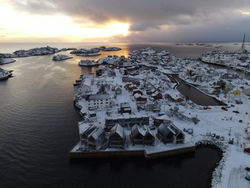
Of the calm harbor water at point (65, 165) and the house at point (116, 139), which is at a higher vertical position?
the house at point (116, 139)

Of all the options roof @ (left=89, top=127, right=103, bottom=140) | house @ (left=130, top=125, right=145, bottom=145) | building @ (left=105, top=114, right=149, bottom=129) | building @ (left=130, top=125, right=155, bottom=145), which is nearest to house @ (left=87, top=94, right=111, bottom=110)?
building @ (left=105, top=114, right=149, bottom=129)

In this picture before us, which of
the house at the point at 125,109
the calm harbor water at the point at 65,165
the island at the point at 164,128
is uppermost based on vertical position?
the house at the point at 125,109

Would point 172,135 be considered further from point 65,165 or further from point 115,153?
point 65,165

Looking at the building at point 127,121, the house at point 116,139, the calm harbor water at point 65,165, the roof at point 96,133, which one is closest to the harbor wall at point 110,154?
the calm harbor water at point 65,165

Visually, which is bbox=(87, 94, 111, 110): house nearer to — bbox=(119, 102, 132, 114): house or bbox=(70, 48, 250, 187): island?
bbox=(70, 48, 250, 187): island

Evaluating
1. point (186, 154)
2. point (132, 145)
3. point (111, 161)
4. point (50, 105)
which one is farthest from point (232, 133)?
point (50, 105)

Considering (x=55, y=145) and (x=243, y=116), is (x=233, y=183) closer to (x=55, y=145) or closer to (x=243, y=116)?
(x=243, y=116)

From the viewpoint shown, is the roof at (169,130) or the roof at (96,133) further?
the roof at (169,130)

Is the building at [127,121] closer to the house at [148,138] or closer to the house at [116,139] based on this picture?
the house at [116,139]
